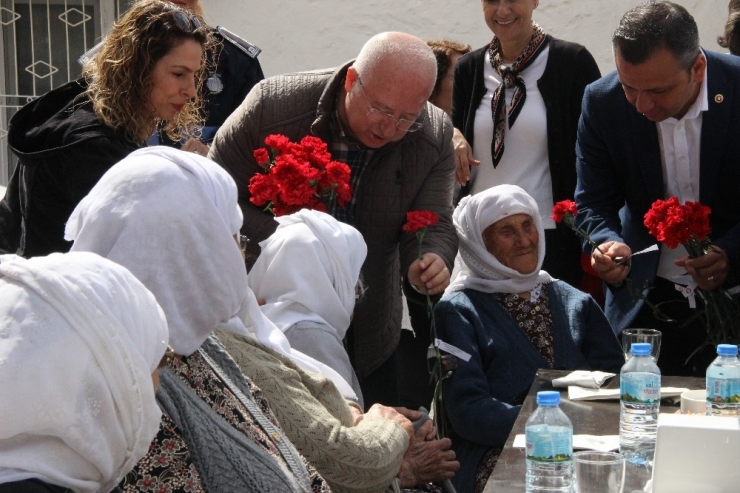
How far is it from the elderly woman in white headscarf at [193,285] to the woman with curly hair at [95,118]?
0.81 m

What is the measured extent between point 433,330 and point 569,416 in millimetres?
791

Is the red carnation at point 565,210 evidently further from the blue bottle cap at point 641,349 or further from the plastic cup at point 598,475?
the plastic cup at point 598,475

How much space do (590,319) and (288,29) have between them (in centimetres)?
399

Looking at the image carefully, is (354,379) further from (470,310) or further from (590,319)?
(590,319)

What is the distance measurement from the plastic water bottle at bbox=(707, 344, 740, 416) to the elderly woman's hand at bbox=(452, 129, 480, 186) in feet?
7.21

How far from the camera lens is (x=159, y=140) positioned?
4246 mm

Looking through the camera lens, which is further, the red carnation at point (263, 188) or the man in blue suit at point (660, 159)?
the man in blue suit at point (660, 159)

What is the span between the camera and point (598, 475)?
2.31 meters

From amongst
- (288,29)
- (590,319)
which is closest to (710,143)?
(590,319)

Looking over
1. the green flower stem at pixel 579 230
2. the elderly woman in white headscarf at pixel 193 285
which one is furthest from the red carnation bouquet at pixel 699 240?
the elderly woman in white headscarf at pixel 193 285

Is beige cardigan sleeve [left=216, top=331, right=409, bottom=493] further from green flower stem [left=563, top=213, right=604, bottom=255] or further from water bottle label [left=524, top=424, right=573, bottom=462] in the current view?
green flower stem [left=563, top=213, right=604, bottom=255]

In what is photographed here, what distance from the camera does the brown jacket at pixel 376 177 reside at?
13.3 ft

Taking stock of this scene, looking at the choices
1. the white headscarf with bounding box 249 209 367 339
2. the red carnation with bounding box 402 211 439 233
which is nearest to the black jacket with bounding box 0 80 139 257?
the white headscarf with bounding box 249 209 367 339

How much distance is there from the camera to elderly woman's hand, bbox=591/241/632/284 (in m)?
4.09
